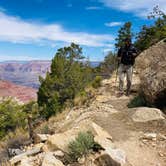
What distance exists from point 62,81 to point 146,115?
85.7 ft

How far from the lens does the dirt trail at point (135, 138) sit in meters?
6.01

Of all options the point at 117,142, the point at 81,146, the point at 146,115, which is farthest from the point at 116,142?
the point at 146,115

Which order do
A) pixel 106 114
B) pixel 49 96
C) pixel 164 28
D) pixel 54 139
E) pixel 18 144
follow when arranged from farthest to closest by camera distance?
pixel 49 96 → pixel 164 28 → pixel 106 114 → pixel 18 144 → pixel 54 139

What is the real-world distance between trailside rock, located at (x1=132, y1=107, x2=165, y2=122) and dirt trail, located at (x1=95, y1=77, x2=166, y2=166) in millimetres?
158

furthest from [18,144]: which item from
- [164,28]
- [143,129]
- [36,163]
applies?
[164,28]

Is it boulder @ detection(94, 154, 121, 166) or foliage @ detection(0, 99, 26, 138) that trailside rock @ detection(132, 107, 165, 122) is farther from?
foliage @ detection(0, 99, 26, 138)

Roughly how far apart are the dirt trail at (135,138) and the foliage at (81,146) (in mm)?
847

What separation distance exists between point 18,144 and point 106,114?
3.05 m

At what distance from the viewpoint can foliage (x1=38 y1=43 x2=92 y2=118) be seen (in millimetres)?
31547

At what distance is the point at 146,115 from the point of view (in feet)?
26.8

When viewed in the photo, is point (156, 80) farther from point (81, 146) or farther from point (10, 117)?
point (10, 117)

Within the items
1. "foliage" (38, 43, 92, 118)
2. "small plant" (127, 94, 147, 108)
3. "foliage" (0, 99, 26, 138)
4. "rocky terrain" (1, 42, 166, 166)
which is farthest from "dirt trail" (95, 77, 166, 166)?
"foliage" (0, 99, 26, 138)

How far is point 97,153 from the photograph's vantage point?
20.1 feet

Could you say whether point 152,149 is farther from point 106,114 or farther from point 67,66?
point 67,66
